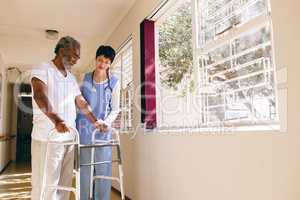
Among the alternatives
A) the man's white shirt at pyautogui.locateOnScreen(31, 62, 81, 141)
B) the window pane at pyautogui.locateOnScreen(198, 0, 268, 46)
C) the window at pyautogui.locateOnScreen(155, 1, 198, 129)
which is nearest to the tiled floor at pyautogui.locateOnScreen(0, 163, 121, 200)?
the window at pyautogui.locateOnScreen(155, 1, 198, 129)

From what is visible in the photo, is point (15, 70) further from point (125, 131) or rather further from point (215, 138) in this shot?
point (215, 138)

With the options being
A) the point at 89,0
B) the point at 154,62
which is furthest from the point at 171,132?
the point at 89,0

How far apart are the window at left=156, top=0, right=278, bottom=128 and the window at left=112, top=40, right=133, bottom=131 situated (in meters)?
0.83

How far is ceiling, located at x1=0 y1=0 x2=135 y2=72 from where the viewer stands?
137 inches

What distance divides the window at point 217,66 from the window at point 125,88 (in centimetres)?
83

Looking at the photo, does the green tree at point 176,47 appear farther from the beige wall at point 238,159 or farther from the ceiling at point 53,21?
the ceiling at point 53,21

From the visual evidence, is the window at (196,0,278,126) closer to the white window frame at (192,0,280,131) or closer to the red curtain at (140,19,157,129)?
the white window frame at (192,0,280,131)

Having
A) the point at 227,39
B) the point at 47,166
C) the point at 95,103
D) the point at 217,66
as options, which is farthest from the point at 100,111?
the point at 227,39

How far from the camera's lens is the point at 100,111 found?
8.75 ft

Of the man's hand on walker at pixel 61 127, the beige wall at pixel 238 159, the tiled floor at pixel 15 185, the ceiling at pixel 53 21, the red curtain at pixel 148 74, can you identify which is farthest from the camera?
the tiled floor at pixel 15 185

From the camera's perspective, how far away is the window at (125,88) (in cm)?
363

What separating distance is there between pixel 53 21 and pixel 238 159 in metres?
3.49

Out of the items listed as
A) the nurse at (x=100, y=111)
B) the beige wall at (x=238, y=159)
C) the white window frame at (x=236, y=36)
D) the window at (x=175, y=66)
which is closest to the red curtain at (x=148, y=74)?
the window at (x=175, y=66)

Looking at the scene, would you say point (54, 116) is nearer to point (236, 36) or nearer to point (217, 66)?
point (217, 66)
